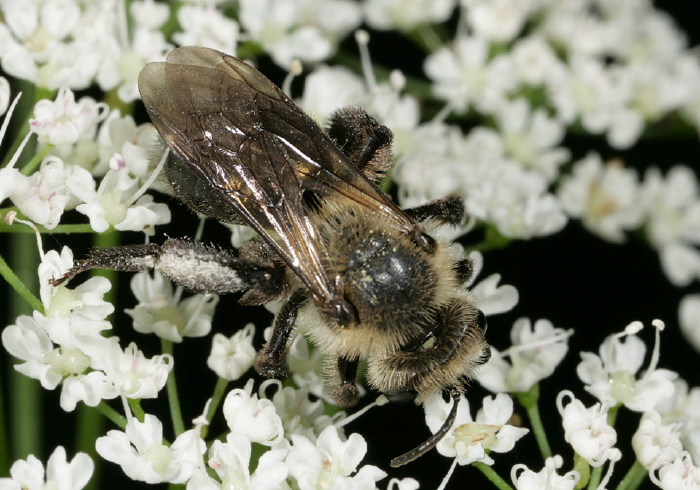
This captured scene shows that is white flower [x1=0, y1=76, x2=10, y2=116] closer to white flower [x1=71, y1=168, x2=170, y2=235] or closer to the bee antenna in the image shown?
white flower [x1=71, y1=168, x2=170, y2=235]

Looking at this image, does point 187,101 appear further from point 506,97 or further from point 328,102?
point 506,97

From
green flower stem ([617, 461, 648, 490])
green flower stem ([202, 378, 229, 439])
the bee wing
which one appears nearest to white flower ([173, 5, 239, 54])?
the bee wing

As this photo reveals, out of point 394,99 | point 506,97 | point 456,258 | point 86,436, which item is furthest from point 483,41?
point 86,436

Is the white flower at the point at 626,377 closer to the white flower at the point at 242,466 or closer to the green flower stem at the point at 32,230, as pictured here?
the white flower at the point at 242,466

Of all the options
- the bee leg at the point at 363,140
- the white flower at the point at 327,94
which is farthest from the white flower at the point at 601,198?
the bee leg at the point at 363,140

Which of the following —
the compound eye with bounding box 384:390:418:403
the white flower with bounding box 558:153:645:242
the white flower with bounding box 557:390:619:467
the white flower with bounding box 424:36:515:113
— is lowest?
the white flower with bounding box 558:153:645:242

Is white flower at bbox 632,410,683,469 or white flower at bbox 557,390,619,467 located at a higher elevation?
white flower at bbox 557,390,619,467
